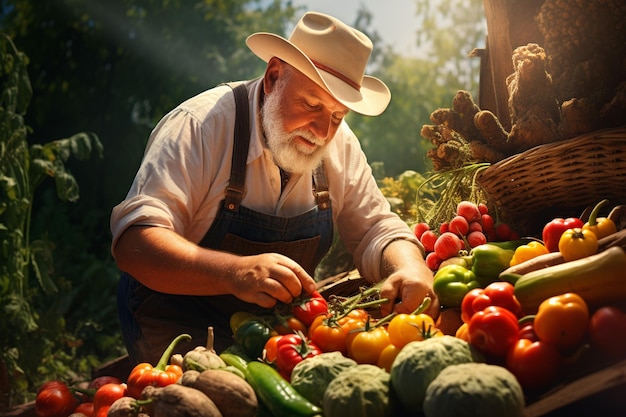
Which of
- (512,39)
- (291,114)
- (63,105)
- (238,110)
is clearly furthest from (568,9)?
(63,105)

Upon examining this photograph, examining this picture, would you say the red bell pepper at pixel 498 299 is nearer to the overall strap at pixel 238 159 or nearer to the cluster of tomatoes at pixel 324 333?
the cluster of tomatoes at pixel 324 333

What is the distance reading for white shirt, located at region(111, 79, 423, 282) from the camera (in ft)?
8.50

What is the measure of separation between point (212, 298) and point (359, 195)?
2.80 feet

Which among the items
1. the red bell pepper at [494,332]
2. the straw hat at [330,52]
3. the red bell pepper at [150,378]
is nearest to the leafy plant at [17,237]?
the straw hat at [330,52]

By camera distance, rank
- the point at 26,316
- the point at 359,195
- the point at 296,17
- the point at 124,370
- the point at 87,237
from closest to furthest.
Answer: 1. the point at 124,370
2. the point at 359,195
3. the point at 26,316
4. the point at 87,237
5. the point at 296,17

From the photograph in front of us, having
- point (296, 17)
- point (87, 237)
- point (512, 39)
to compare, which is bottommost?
point (87, 237)

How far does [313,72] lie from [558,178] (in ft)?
3.41

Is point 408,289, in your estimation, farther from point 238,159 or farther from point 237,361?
point 238,159

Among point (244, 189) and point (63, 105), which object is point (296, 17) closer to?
point (63, 105)

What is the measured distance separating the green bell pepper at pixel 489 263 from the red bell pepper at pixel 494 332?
612 mm

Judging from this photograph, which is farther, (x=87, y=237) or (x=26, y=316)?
(x=87, y=237)

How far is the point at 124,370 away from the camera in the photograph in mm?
A: 2984

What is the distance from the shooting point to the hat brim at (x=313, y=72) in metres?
2.63

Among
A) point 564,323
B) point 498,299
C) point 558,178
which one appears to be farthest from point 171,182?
point 564,323
